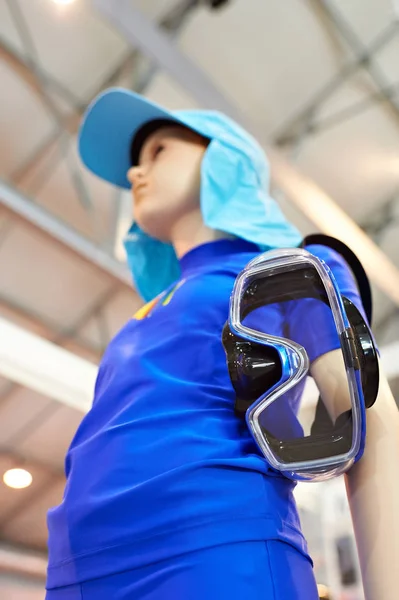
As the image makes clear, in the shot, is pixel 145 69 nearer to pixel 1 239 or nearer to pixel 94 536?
pixel 1 239

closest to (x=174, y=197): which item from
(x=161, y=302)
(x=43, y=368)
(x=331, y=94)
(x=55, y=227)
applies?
(x=161, y=302)

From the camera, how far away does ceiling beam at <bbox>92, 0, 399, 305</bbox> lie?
8.57 feet

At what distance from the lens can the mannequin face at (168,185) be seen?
94 centimetres

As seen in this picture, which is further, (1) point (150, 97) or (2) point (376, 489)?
(1) point (150, 97)

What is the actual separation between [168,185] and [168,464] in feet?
1.67

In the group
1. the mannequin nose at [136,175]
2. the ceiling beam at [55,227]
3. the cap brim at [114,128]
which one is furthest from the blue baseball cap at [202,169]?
the ceiling beam at [55,227]

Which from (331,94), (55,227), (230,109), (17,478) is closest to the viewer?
(230,109)

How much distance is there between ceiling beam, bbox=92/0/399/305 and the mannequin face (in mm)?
1806

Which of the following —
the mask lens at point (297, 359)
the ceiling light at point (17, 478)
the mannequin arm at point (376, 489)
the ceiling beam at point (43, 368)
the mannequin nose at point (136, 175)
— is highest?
the mannequin nose at point (136, 175)

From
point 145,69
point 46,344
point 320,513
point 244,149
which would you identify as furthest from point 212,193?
point 145,69

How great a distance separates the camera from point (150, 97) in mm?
3471

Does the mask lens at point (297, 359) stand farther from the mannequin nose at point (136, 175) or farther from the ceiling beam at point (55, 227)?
the ceiling beam at point (55, 227)

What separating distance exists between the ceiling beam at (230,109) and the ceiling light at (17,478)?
138 inches

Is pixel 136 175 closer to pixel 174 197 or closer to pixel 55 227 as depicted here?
pixel 174 197
